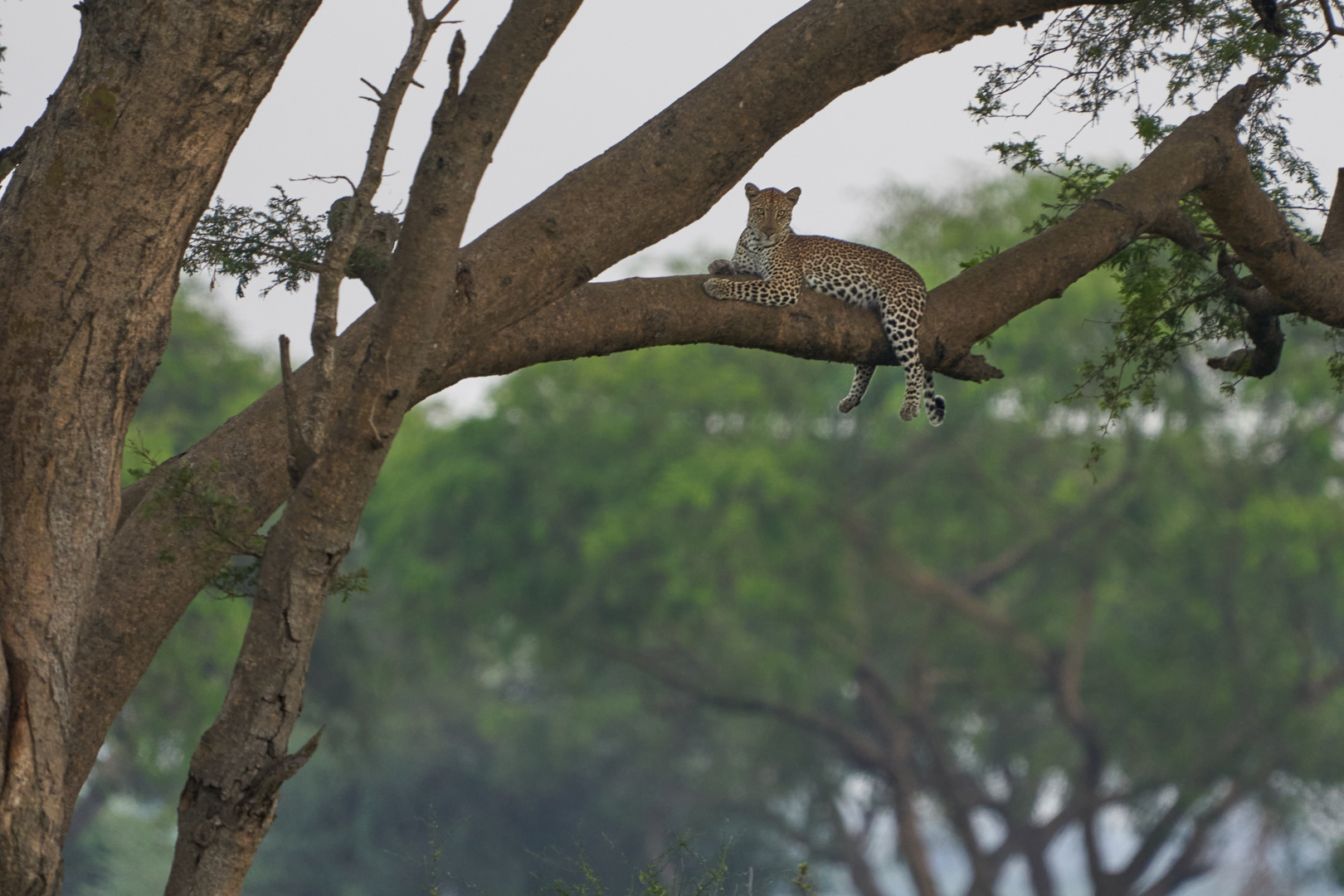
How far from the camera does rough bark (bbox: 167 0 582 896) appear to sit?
122 inches

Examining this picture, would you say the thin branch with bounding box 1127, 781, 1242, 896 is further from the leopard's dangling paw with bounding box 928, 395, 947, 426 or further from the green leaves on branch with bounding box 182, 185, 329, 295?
the green leaves on branch with bounding box 182, 185, 329, 295

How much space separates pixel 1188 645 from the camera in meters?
19.6

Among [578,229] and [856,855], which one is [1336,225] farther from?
[856,855]

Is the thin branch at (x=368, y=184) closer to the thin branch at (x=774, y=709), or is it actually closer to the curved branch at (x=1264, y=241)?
the curved branch at (x=1264, y=241)

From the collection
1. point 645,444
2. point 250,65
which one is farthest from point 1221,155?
point 645,444

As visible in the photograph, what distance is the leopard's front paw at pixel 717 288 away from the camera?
15.5ft

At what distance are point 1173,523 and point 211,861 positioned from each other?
61.6ft

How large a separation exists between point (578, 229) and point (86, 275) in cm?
132

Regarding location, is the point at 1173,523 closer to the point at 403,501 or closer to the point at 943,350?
the point at 403,501

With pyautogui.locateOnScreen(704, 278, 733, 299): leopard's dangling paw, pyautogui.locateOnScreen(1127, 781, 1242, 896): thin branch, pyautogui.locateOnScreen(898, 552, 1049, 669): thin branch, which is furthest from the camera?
pyautogui.locateOnScreen(898, 552, 1049, 669): thin branch

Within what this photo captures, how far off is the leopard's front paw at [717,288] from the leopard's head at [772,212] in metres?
1.48

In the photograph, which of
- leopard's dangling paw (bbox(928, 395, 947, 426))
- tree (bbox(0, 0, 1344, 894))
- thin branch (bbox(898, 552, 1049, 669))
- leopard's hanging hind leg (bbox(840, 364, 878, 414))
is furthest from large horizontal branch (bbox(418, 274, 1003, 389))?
thin branch (bbox(898, 552, 1049, 669))

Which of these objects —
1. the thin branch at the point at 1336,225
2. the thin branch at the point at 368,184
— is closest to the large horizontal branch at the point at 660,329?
the thin branch at the point at 368,184

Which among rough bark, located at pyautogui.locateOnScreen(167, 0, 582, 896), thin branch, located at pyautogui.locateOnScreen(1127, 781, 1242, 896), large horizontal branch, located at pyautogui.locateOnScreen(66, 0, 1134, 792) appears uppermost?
thin branch, located at pyautogui.locateOnScreen(1127, 781, 1242, 896)
